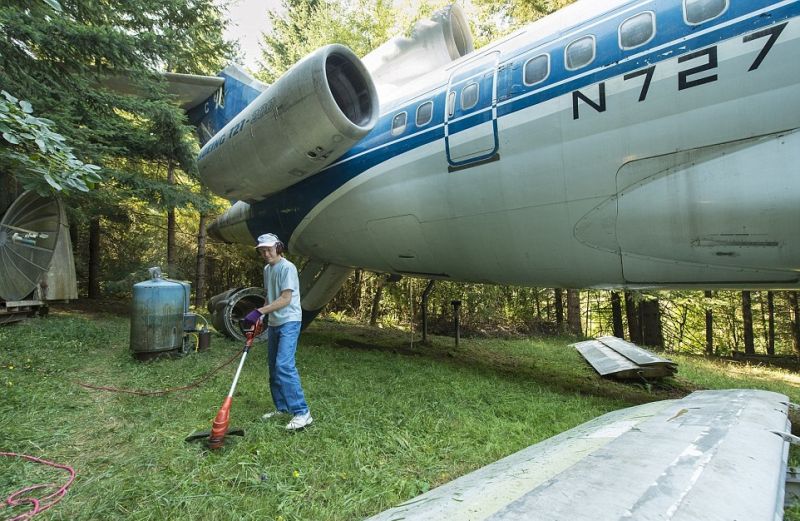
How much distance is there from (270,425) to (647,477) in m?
2.58

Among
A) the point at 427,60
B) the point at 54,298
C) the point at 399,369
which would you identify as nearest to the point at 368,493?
the point at 399,369

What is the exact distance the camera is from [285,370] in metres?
3.25

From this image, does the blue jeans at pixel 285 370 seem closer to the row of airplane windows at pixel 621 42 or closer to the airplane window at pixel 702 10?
the row of airplane windows at pixel 621 42

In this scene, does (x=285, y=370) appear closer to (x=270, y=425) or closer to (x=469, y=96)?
(x=270, y=425)

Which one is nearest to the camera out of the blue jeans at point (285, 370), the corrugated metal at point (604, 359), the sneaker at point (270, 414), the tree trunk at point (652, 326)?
the blue jeans at point (285, 370)

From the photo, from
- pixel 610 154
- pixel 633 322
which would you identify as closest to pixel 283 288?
pixel 610 154

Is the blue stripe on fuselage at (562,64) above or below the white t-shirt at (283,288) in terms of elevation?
A: above

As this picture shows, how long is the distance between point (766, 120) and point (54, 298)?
11.5 metres

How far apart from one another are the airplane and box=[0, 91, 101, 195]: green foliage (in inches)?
97.4

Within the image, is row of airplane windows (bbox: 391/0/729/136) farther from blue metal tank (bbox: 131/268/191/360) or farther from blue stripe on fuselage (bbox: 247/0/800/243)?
blue metal tank (bbox: 131/268/191/360)

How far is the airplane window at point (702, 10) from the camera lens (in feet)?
9.02

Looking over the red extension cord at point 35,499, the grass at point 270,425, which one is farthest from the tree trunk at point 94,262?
the red extension cord at point 35,499

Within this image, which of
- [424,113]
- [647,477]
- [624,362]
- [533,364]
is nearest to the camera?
[647,477]

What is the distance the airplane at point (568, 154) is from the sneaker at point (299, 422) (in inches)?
95.2
